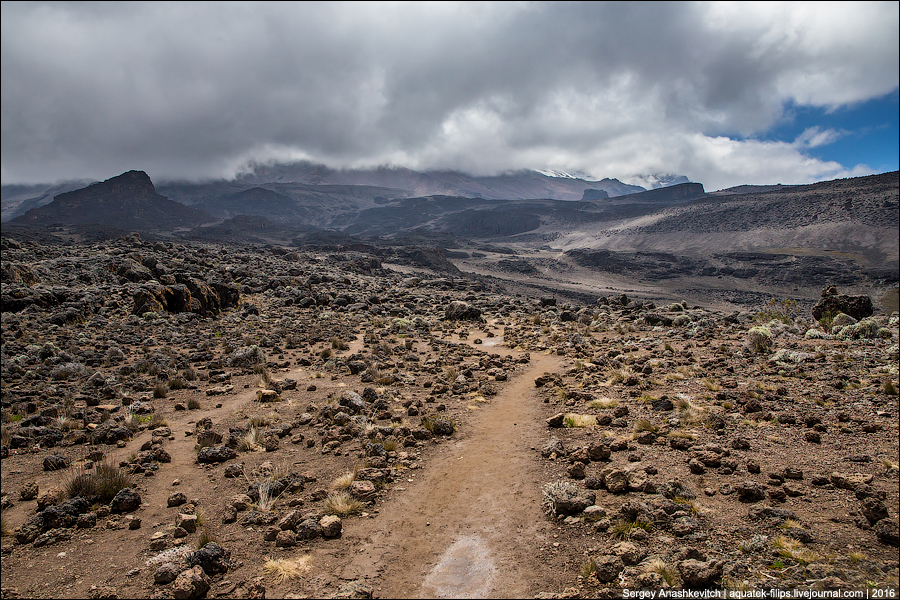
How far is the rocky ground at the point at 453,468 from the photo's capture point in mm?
4016

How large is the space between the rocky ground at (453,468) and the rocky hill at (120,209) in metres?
174

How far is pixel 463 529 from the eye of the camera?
493cm

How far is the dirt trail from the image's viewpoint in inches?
158

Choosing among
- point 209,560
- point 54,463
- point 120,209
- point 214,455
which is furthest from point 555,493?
point 120,209

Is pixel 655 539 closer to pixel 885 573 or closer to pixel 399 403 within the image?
pixel 885 573

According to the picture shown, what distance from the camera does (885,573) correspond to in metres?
3.36

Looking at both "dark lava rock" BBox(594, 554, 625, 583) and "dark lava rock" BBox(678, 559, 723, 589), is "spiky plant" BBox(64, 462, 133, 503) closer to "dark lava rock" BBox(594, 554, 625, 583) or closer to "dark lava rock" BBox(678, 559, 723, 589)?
"dark lava rock" BBox(594, 554, 625, 583)

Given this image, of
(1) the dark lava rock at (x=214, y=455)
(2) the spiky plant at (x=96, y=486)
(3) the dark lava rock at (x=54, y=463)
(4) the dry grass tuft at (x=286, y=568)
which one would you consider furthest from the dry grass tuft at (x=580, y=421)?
(3) the dark lava rock at (x=54, y=463)

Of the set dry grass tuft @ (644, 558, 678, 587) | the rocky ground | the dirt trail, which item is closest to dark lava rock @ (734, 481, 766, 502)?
the rocky ground

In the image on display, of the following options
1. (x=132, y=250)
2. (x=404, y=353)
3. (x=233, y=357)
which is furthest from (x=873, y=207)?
(x=132, y=250)

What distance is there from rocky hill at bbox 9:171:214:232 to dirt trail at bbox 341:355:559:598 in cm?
18028

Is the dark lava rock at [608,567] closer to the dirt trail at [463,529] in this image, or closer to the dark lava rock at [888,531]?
the dirt trail at [463,529]

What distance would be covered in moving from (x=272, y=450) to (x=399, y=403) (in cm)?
298

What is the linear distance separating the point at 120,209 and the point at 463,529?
217912mm
